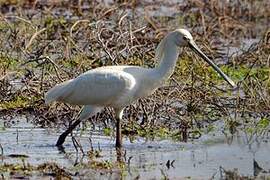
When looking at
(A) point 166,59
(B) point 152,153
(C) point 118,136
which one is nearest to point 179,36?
(A) point 166,59

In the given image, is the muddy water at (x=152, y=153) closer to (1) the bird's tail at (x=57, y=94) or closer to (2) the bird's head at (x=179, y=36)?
(1) the bird's tail at (x=57, y=94)

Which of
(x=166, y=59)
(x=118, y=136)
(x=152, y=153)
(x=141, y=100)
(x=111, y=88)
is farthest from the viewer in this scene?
(x=141, y=100)

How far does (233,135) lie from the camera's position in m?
10.7

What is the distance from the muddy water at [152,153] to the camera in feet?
28.7

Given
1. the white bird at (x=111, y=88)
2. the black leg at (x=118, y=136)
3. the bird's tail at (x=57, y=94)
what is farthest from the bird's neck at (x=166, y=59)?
the bird's tail at (x=57, y=94)

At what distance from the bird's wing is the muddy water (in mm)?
453

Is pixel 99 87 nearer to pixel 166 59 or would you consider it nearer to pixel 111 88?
pixel 111 88

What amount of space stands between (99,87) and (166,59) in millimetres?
739

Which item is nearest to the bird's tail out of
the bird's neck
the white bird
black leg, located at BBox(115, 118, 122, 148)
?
the white bird

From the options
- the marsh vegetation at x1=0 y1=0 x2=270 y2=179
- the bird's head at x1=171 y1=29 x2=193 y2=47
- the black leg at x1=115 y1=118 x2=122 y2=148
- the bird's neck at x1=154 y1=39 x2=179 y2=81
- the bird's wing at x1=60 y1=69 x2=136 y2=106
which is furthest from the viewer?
the marsh vegetation at x1=0 y1=0 x2=270 y2=179

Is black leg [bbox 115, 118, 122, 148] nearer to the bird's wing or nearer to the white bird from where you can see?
the white bird

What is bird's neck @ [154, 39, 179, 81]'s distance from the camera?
10.0 metres

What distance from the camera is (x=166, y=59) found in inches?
398

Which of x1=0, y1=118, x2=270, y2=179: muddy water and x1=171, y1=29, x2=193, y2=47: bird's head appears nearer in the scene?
x1=0, y1=118, x2=270, y2=179: muddy water
